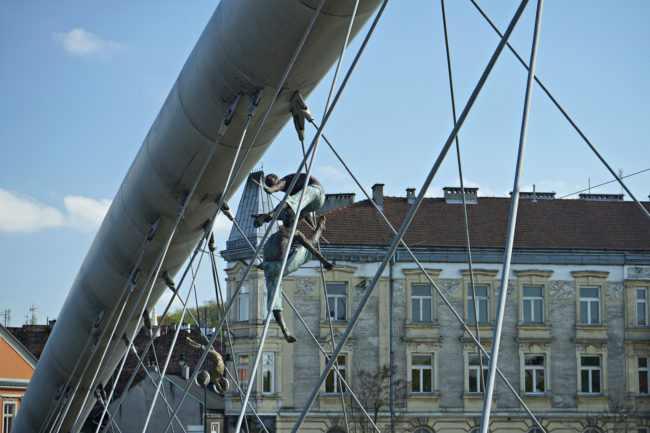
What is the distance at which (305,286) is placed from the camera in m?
38.7

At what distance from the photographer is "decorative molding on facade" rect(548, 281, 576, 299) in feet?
131

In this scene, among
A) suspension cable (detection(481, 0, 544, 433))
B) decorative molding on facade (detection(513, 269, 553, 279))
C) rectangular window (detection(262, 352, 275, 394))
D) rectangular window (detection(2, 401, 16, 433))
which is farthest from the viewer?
decorative molding on facade (detection(513, 269, 553, 279))

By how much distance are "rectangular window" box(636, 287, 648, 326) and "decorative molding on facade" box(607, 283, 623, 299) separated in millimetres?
783

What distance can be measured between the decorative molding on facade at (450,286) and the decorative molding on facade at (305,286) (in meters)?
5.11

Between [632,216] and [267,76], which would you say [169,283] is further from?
[632,216]

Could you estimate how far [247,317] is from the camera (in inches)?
1567

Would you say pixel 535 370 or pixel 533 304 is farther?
pixel 533 304

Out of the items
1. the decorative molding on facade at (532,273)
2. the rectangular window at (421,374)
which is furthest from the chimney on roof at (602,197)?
the rectangular window at (421,374)

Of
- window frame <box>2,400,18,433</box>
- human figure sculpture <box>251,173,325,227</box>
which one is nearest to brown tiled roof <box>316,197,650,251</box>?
window frame <box>2,400,18,433</box>

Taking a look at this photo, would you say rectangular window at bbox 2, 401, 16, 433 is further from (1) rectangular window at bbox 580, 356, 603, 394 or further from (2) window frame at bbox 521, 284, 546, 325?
(1) rectangular window at bbox 580, 356, 603, 394

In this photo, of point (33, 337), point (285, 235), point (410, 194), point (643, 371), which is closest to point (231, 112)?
point (285, 235)

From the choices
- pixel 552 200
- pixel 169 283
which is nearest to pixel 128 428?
pixel 552 200

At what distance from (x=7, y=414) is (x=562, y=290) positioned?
886 inches

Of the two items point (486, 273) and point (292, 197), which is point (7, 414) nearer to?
point (486, 273)
